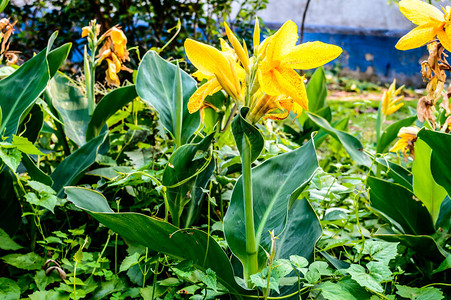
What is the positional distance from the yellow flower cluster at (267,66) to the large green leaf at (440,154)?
38 centimetres

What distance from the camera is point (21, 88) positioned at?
4.30ft

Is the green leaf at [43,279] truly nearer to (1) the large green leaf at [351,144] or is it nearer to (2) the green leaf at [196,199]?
(2) the green leaf at [196,199]

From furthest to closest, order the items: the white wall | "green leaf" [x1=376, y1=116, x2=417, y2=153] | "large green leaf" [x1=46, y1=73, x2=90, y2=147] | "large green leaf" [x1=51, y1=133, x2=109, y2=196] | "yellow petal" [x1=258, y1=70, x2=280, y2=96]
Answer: the white wall < "green leaf" [x1=376, y1=116, x2=417, y2=153] < "large green leaf" [x1=46, y1=73, x2=90, y2=147] < "large green leaf" [x1=51, y1=133, x2=109, y2=196] < "yellow petal" [x1=258, y1=70, x2=280, y2=96]

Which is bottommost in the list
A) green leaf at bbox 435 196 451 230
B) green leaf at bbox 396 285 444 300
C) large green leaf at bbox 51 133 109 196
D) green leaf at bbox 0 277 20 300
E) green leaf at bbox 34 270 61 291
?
green leaf at bbox 435 196 451 230

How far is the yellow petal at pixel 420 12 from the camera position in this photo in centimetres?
97

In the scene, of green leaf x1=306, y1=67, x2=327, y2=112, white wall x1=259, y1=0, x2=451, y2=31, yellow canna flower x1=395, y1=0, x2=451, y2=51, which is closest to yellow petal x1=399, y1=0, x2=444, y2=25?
yellow canna flower x1=395, y1=0, x2=451, y2=51

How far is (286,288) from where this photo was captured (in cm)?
97

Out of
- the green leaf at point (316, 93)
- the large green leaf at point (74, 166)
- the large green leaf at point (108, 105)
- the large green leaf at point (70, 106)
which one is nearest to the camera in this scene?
the large green leaf at point (74, 166)

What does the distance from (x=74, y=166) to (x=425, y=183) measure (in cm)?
113

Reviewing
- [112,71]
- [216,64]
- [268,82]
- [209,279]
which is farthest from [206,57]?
[112,71]

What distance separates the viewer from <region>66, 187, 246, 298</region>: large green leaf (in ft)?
2.87

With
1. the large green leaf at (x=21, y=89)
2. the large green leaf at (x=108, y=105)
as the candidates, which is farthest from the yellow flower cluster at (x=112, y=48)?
the large green leaf at (x=21, y=89)

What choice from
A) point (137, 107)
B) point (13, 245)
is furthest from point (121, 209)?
point (137, 107)

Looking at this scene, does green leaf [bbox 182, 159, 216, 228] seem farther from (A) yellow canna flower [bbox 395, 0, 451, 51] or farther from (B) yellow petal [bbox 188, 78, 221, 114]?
(A) yellow canna flower [bbox 395, 0, 451, 51]
